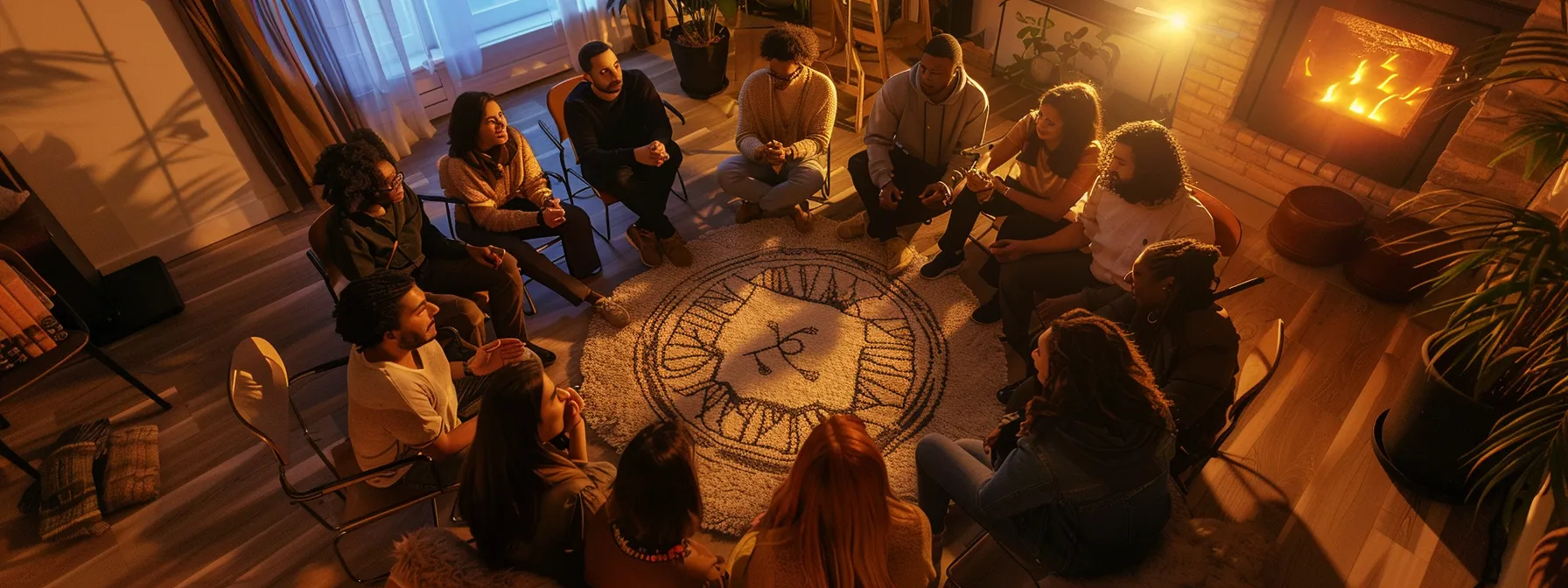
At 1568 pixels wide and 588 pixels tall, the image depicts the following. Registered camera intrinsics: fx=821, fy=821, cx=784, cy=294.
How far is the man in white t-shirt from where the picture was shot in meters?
2.29

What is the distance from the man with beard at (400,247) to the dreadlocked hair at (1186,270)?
→ 2.37m

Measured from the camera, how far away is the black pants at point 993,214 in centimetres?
345

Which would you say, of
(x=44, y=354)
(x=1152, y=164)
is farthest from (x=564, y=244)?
(x=1152, y=164)

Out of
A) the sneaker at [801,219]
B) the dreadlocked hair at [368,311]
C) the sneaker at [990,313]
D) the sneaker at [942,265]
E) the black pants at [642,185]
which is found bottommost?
the sneaker at [990,313]

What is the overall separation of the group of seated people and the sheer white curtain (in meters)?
1.83

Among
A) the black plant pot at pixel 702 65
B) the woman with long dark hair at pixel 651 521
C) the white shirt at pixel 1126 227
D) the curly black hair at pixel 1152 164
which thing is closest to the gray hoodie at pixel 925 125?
the white shirt at pixel 1126 227

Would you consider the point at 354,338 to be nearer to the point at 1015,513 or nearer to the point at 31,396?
the point at 1015,513

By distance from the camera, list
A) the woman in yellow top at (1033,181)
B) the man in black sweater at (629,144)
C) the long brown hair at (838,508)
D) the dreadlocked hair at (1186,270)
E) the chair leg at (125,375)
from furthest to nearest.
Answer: the man in black sweater at (629,144) < the woman in yellow top at (1033,181) < the chair leg at (125,375) < the dreadlocked hair at (1186,270) < the long brown hair at (838,508)

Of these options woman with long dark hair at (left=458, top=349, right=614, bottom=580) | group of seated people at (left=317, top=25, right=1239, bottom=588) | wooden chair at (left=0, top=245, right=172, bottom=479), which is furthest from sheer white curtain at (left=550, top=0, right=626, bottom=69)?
woman with long dark hair at (left=458, top=349, right=614, bottom=580)

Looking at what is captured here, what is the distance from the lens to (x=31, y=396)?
3.38 metres

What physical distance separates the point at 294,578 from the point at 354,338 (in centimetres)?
105

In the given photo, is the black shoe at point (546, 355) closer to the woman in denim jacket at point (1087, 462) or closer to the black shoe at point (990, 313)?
the black shoe at point (990, 313)

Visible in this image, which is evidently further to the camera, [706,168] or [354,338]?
[706,168]

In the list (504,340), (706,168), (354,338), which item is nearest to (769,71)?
(706,168)
